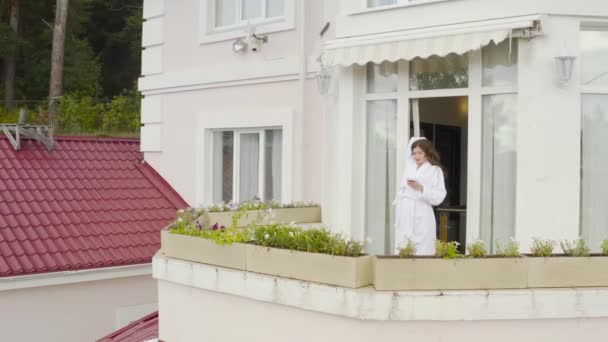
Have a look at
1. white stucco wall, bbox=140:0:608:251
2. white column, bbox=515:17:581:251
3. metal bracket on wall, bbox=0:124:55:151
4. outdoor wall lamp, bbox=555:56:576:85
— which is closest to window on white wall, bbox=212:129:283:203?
white stucco wall, bbox=140:0:608:251

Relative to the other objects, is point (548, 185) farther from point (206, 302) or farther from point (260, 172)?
point (260, 172)

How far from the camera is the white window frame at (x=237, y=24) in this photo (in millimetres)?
12336

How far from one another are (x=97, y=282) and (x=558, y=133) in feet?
27.8

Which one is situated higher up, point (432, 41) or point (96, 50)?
point (96, 50)

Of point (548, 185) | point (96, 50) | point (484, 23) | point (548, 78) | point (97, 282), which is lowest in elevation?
point (97, 282)

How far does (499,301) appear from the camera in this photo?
6.14 meters

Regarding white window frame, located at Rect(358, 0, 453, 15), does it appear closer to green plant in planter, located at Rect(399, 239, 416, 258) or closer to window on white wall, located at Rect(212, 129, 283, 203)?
window on white wall, located at Rect(212, 129, 283, 203)

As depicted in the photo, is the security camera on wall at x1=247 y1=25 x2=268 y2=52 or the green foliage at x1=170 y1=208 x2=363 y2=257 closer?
the green foliage at x1=170 y1=208 x2=363 y2=257

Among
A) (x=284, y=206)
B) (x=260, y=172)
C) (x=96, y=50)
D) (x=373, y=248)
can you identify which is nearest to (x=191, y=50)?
(x=260, y=172)

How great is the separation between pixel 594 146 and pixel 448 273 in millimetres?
3307

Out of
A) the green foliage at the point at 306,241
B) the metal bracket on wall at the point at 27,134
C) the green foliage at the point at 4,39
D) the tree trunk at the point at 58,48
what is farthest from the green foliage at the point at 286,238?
the green foliage at the point at 4,39

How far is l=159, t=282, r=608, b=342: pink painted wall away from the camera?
6176 mm

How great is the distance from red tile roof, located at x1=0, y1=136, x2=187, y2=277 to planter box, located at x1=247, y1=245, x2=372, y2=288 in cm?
589

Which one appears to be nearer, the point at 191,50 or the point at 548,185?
the point at 548,185
